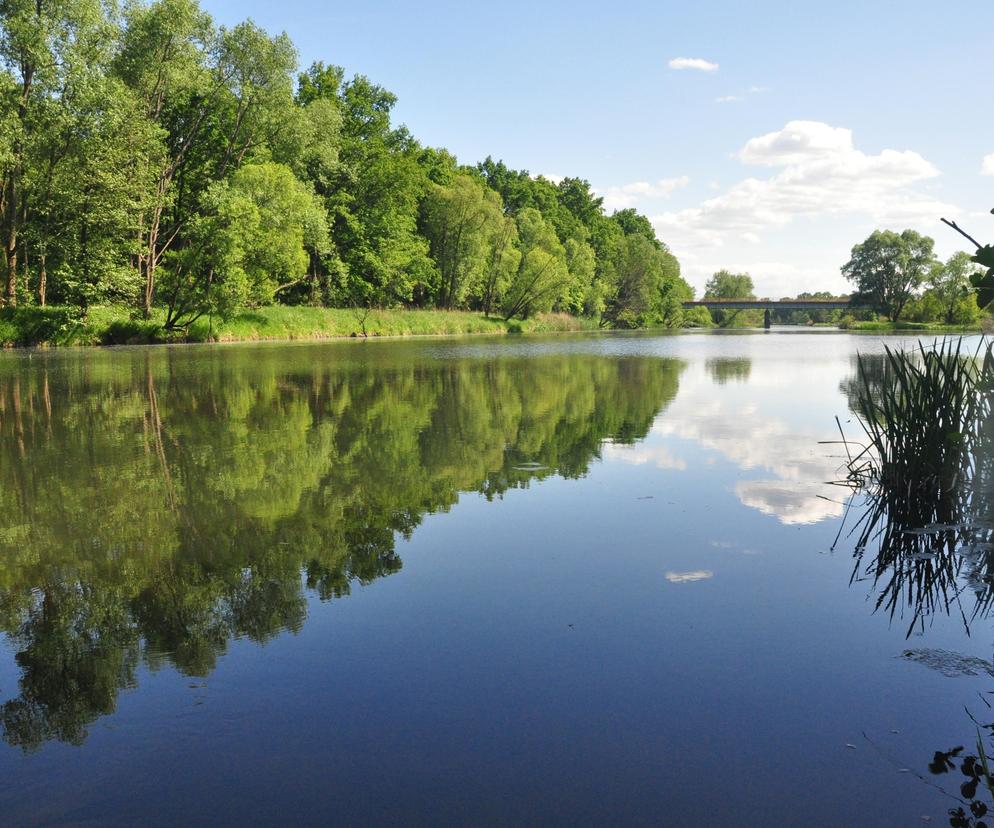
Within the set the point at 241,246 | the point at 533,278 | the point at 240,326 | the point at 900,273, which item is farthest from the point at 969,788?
the point at 900,273

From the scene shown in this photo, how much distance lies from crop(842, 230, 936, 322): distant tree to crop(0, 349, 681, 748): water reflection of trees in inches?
3842

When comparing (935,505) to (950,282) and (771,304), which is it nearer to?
(950,282)

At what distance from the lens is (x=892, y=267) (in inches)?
4107

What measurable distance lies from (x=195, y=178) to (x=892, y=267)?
295 ft

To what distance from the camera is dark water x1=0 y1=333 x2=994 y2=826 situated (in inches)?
120

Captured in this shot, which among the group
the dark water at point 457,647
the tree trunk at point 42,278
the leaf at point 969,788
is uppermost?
the tree trunk at point 42,278

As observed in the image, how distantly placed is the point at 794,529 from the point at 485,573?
2999 mm

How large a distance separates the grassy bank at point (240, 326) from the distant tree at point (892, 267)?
63639mm

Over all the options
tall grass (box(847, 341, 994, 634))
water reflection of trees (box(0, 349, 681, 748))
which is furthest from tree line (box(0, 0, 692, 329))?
tall grass (box(847, 341, 994, 634))

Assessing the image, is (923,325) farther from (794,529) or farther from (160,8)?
(794,529)

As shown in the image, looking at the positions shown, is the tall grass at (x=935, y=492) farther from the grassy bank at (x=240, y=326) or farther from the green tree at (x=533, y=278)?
the green tree at (x=533, y=278)

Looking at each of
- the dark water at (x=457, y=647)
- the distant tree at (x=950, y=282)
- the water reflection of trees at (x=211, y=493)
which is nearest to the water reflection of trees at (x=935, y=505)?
the dark water at (x=457, y=647)

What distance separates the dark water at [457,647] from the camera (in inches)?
120

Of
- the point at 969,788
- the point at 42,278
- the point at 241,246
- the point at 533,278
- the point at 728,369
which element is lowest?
the point at 969,788
